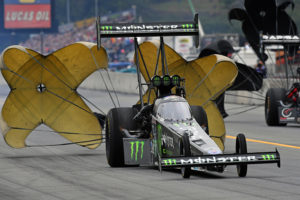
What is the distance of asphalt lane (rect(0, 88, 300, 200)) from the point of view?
1175 centimetres

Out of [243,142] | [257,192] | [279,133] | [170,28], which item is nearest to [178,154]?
[243,142]

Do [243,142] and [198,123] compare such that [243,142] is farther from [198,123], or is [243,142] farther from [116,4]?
[116,4]

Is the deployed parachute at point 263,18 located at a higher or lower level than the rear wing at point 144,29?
higher

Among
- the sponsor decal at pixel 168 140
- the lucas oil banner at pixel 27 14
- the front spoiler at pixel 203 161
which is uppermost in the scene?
the lucas oil banner at pixel 27 14

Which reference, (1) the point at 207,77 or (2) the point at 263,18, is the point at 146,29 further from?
(2) the point at 263,18

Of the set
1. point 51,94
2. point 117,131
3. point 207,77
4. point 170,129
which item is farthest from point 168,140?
point 51,94

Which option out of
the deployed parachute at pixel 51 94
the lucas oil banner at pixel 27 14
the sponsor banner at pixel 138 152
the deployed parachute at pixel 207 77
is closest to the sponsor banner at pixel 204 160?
the sponsor banner at pixel 138 152

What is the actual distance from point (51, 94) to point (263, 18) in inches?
487

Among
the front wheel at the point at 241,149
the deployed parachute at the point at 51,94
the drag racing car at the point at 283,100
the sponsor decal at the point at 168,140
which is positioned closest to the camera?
the front wheel at the point at 241,149

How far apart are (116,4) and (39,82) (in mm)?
143275

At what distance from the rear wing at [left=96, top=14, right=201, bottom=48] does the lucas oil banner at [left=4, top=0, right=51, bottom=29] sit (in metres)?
107

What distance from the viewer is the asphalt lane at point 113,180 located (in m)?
11.8

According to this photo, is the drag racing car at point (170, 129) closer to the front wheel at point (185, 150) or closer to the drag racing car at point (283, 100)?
the front wheel at point (185, 150)

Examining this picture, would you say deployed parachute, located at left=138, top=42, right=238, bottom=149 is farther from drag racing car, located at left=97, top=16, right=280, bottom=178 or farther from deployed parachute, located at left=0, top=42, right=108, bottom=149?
deployed parachute, located at left=0, top=42, right=108, bottom=149
